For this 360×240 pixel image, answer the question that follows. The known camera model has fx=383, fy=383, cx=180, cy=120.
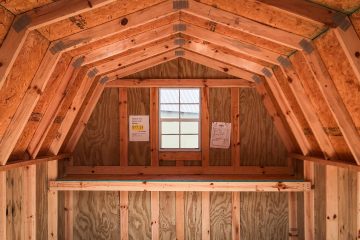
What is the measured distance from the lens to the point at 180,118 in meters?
4.93

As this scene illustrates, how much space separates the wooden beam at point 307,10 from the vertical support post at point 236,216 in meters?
2.93

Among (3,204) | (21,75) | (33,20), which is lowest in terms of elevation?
(3,204)

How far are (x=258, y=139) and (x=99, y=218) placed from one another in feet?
7.34

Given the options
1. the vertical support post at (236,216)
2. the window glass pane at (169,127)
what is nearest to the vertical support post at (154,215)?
the window glass pane at (169,127)

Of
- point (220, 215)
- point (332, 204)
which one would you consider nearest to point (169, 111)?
point (220, 215)

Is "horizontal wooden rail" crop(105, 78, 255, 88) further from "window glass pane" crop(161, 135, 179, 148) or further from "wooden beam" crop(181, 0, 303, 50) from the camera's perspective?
"wooden beam" crop(181, 0, 303, 50)

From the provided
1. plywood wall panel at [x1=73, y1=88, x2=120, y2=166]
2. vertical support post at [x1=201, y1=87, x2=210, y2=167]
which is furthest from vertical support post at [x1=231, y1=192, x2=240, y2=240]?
plywood wall panel at [x1=73, y1=88, x2=120, y2=166]

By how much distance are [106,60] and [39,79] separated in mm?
1069

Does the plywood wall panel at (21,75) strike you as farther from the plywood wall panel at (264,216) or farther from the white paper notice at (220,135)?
the plywood wall panel at (264,216)

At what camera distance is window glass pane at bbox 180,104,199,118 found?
4.95 metres

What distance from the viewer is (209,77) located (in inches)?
188

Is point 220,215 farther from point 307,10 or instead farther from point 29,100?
point 307,10

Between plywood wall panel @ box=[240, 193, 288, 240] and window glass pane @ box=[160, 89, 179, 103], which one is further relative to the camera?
window glass pane @ box=[160, 89, 179, 103]

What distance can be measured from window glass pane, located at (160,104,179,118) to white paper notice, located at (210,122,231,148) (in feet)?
1.78
